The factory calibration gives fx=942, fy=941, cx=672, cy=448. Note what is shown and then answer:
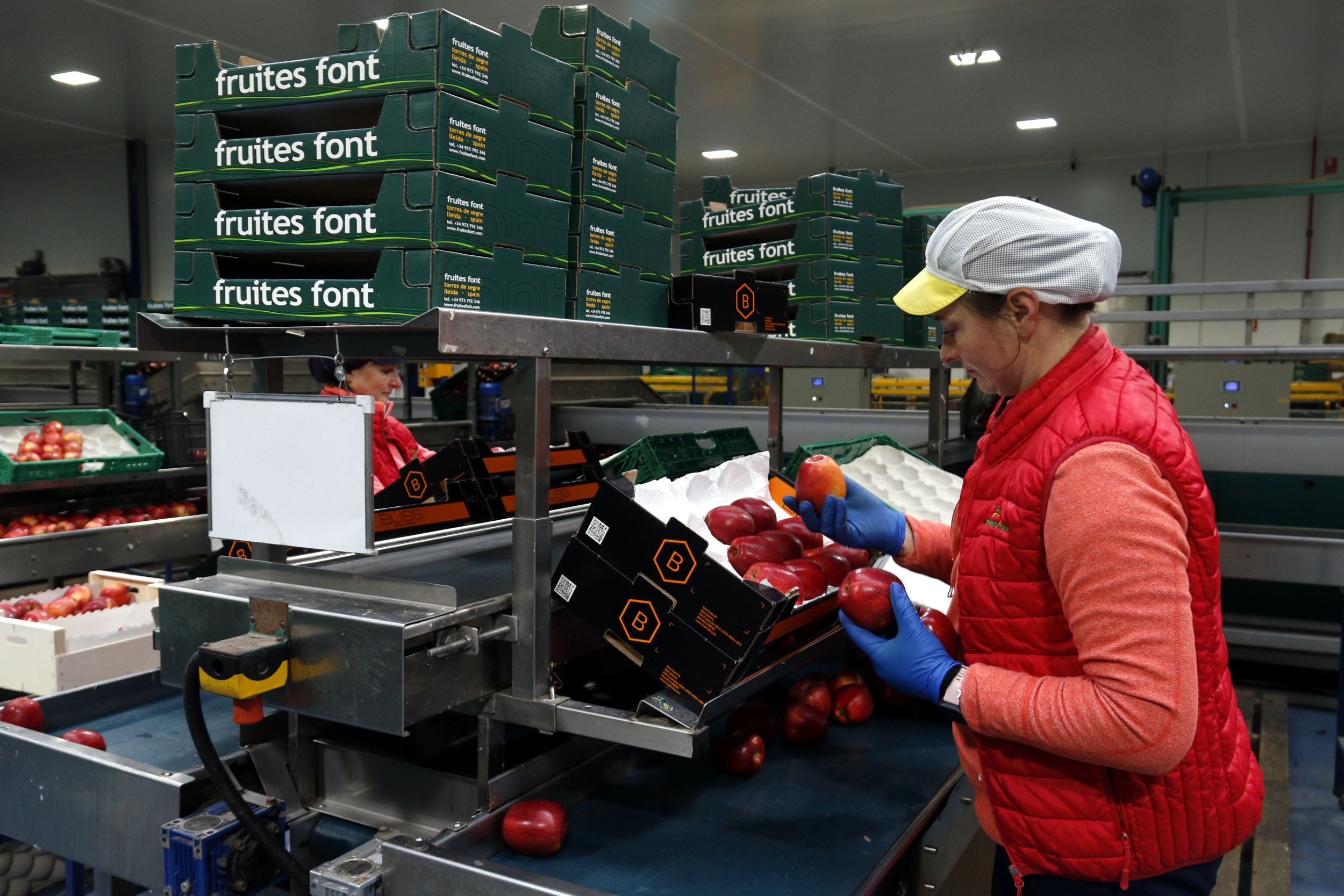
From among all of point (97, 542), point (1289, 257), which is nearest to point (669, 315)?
point (97, 542)

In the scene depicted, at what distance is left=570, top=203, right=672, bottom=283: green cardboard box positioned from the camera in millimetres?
1828

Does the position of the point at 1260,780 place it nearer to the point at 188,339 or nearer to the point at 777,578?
the point at 777,578

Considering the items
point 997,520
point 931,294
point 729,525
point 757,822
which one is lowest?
point 757,822

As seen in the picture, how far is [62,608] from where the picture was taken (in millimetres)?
3623

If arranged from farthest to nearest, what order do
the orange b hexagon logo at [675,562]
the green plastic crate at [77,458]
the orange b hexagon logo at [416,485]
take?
the green plastic crate at [77,458] → the orange b hexagon logo at [416,485] → the orange b hexagon logo at [675,562]

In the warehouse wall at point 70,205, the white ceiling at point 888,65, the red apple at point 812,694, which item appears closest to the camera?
the red apple at point 812,694

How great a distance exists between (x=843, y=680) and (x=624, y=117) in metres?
1.42

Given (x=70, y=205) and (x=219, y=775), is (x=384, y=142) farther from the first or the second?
(x=70, y=205)

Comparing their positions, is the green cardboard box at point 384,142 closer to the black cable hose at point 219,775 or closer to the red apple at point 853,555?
the black cable hose at point 219,775

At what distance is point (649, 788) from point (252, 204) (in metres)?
1.35

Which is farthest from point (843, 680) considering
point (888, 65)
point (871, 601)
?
point (888, 65)

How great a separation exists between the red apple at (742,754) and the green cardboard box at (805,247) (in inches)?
67.6

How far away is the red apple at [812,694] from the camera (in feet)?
7.30

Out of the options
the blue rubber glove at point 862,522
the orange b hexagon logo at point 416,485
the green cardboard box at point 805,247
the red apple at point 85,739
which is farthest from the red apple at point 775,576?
the green cardboard box at point 805,247
